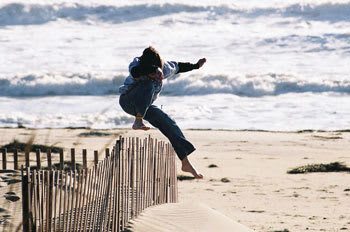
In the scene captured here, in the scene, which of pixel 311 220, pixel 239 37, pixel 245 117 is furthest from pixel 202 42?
pixel 311 220

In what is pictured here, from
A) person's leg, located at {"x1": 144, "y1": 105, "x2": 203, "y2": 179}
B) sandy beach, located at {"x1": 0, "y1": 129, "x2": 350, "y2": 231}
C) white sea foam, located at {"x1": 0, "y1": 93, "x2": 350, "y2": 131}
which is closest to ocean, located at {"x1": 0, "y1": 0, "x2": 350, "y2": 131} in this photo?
white sea foam, located at {"x1": 0, "y1": 93, "x2": 350, "y2": 131}

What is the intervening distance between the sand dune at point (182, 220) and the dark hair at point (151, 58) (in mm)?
1362

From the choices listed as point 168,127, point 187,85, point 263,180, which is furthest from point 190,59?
point 168,127

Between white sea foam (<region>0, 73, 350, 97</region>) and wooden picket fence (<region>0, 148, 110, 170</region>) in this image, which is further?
white sea foam (<region>0, 73, 350, 97</region>)

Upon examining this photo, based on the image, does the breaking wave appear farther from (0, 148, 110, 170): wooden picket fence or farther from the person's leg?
the person's leg

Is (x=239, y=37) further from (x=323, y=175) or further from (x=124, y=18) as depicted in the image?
(x=323, y=175)

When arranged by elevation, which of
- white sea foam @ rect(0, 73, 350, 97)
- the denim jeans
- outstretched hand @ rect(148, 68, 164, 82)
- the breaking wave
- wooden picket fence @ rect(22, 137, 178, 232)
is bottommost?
white sea foam @ rect(0, 73, 350, 97)

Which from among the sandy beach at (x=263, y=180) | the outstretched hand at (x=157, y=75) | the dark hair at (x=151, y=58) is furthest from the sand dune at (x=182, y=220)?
the dark hair at (x=151, y=58)

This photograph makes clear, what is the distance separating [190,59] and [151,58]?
31.4 meters

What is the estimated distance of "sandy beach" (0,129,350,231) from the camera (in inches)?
539

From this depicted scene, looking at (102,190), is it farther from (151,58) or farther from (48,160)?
(48,160)

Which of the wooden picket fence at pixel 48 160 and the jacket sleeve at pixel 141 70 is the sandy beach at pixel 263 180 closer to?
the wooden picket fence at pixel 48 160

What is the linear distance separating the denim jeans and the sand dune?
0.65 m

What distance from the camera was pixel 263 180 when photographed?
17.6m
